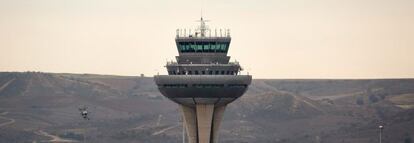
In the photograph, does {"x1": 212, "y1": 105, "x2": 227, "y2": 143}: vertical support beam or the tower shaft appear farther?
{"x1": 212, "y1": 105, "x2": 227, "y2": 143}: vertical support beam

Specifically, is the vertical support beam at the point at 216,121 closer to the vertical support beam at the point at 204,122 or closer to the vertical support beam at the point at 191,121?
the vertical support beam at the point at 204,122

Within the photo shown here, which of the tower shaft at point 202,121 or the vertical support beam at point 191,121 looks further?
the vertical support beam at point 191,121

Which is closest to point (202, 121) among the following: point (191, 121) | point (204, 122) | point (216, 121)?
point (204, 122)

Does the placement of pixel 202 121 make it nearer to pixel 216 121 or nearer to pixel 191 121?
pixel 191 121

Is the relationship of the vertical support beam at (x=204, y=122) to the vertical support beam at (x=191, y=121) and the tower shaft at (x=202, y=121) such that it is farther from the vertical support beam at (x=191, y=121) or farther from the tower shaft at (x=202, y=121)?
the vertical support beam at (x=191, y=121)

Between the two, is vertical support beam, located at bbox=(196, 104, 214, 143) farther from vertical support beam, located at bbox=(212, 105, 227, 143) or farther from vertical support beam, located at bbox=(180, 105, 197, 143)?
vertical support beam, located at bbox=(180, 105, 197, 143)

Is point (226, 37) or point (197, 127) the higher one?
point (226, 37)
